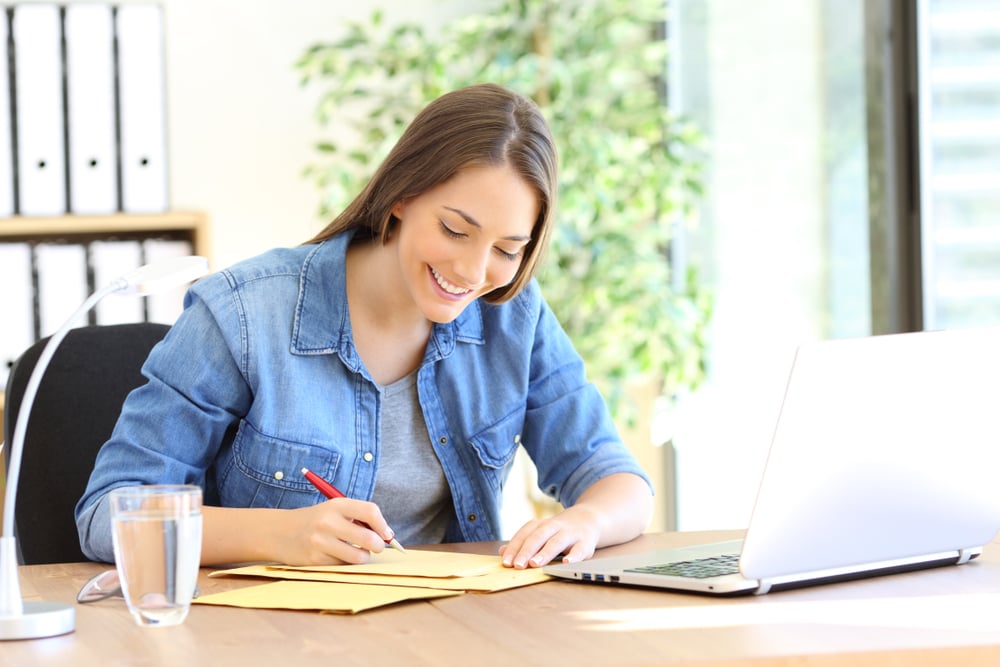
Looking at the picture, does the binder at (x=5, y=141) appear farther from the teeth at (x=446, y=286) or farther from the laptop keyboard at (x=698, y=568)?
the laptop keyboard at (x=698, y=568)

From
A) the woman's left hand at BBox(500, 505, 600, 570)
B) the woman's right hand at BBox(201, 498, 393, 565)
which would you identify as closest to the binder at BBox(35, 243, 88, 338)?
the woman's right hand at BBox(201, 498, 393, 565)

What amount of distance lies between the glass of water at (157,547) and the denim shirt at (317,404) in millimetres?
294

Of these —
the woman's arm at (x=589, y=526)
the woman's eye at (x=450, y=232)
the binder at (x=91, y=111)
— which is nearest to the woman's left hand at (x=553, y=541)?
the woman's arm at (x=589, y=526)

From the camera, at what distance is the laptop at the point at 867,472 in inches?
41.9

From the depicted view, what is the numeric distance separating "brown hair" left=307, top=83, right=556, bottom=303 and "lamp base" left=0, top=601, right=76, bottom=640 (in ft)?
2.11

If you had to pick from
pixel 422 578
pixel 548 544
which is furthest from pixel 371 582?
pixel 548 544

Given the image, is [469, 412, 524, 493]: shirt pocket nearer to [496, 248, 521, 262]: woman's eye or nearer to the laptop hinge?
[496, 248, 521, 262]: woman's eye

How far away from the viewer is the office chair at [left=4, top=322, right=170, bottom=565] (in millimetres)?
1606

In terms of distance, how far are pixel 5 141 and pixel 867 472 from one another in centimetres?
230

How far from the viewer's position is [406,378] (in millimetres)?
1568

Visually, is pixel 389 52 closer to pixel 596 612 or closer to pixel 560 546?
pixel 560 546

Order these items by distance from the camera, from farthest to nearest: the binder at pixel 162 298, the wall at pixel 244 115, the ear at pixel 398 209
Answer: the wall at pixel 244 115, the binder at pixel 162 298, the ear at pixel 398 209

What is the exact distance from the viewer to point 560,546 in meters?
1.29

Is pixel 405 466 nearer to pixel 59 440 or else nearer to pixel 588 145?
pixel 59 440
